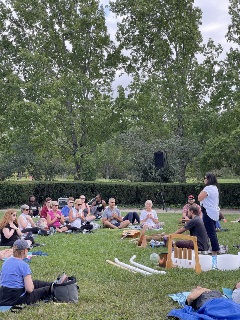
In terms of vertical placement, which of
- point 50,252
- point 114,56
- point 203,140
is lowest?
point 50,252

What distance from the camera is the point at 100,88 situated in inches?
1264

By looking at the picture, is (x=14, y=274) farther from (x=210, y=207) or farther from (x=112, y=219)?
(x=112, y=219)

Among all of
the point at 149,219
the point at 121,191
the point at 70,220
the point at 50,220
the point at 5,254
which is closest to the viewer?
the point at 5,254

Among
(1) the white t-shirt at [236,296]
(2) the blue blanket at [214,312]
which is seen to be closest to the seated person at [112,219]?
(1) the white t-shirt at [236,296]

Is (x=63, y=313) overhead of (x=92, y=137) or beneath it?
beneath

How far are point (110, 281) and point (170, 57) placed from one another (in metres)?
25.1

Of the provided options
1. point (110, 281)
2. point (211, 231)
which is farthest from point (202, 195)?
point (110, 281)

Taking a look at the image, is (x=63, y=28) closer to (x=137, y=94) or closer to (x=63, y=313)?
(x=137, y=94)

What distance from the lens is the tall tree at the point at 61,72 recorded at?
97.0 feet

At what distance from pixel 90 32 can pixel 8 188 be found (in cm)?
1234

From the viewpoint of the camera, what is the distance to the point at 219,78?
27.6m

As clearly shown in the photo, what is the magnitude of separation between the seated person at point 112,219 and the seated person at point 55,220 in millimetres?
1494

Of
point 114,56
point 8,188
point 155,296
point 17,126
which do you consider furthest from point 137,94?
point 155,296

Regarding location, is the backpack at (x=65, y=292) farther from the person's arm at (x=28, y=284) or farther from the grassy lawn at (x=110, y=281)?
the person's arm at (x=28, y=284)
